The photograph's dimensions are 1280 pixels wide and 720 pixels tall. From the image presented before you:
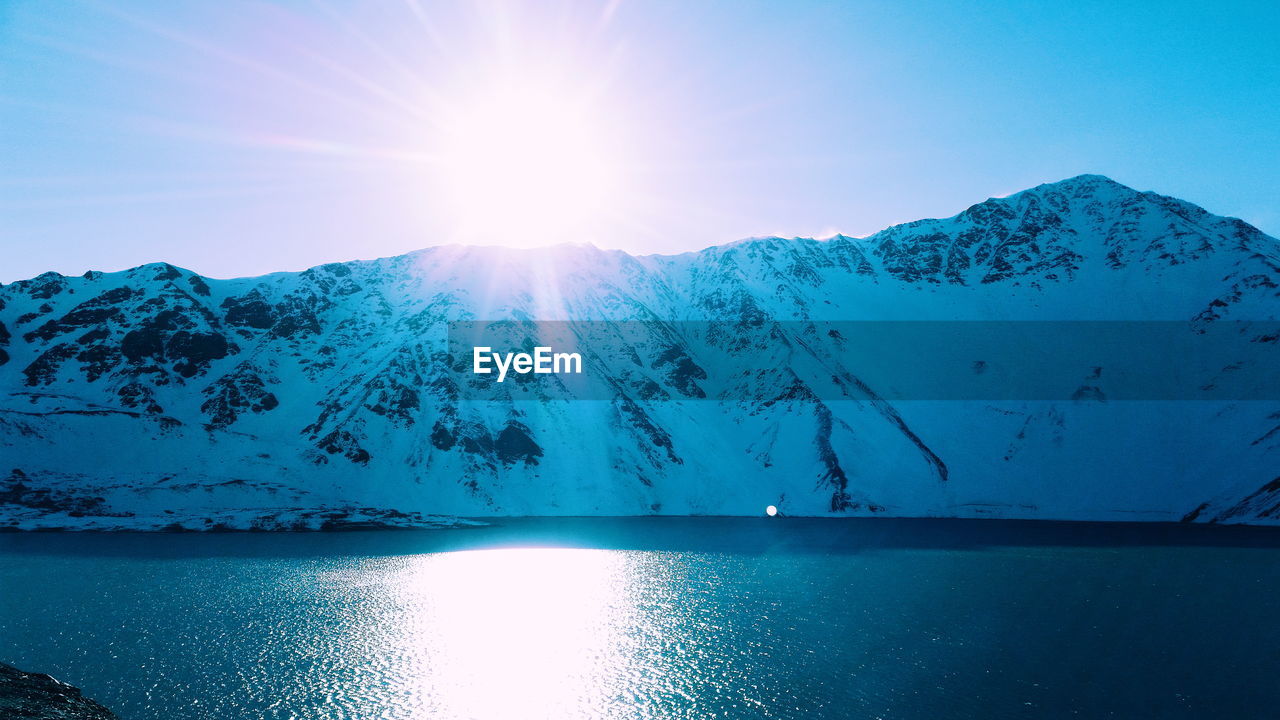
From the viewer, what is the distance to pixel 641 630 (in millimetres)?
55719

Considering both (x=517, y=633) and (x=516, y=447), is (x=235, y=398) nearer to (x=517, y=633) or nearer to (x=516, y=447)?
(x=516, y=447)

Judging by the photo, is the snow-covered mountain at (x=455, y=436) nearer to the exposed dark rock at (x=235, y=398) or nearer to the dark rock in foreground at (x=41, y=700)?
the exposed dark rock at (x=235, y=398)

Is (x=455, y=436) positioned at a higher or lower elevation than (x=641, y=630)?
higher

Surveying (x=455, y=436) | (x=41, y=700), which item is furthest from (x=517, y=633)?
(x=455, y=436)

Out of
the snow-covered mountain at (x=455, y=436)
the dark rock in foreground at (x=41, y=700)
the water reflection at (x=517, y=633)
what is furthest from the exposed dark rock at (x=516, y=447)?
the dark rock in foreground at (x=41, y=700)

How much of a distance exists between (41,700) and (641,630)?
38910 millimetres

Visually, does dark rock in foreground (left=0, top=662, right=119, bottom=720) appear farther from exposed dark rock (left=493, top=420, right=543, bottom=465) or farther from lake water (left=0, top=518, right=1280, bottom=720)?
exposed dark rock (left=493, top=420, right=543, bottom=465)

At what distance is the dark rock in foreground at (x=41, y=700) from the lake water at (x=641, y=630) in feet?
6.90

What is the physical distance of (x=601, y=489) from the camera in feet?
514

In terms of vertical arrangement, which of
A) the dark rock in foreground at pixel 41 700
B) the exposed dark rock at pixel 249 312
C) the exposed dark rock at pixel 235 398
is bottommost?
the dark rock in foreground at pixel 41 700

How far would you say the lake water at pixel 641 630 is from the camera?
3956 centimetres

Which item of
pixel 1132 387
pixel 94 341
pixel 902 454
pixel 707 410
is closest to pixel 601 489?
pixel 707 410

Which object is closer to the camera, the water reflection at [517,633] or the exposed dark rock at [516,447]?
the water reflection at [517,633]

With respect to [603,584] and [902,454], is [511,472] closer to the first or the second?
[603,584]
